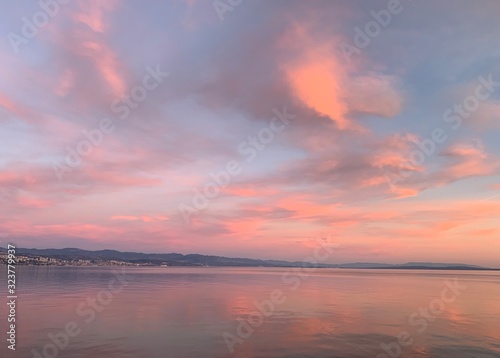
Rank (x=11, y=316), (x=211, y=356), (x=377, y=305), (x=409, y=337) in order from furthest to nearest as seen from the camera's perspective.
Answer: (x=377, y=305), (x=11, y=316), (x=409, y=337), (x=211, y=356)

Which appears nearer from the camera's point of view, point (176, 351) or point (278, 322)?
point (176, 351)

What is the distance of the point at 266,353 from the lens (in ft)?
98.4

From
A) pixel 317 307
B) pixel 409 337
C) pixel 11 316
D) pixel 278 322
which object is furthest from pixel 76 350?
pixel 317 307

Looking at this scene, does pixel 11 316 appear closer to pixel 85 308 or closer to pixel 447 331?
pixel 85 308

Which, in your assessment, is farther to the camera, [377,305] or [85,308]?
[377,305]

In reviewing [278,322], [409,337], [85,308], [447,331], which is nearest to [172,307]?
[85,308]

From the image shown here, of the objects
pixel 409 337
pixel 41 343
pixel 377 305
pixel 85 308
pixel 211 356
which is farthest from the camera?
pixel 377 305

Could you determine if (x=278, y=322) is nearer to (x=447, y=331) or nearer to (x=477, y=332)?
(x=447, y=331)

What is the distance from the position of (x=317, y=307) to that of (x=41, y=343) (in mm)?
39708

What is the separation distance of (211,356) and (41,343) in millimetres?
16092

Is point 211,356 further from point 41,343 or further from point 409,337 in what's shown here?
point 409,337

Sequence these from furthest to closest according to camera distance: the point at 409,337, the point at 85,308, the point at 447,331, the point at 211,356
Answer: the point at 85,308
the point at 447,331
the point at 409,337
the point at 211,356

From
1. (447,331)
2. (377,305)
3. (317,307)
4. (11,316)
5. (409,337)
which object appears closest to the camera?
(409,337)

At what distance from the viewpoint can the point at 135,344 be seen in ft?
107
